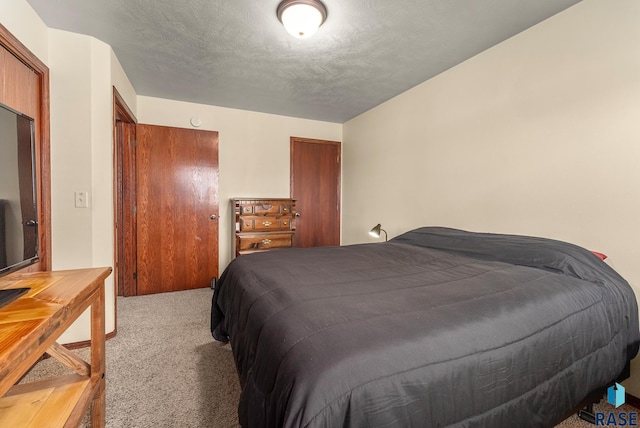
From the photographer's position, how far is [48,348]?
1.18 m

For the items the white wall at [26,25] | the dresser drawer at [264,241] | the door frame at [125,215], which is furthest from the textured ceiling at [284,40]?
the dresser drawer at [264,241]

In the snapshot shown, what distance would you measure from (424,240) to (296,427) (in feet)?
6.66

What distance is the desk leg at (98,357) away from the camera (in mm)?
1342

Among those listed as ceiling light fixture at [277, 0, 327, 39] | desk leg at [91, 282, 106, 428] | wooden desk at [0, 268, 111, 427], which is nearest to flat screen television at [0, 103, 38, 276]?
wooden desk at [0, 268, 111, 427]

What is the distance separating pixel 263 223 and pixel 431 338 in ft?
9.95

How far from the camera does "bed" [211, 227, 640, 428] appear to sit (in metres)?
0.78

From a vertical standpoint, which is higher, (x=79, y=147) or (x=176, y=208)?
(x=79, y=147)

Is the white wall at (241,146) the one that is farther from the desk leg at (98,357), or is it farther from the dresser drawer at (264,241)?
the desk leg at (98,357)

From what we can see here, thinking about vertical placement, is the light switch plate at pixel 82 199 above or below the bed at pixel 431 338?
above
